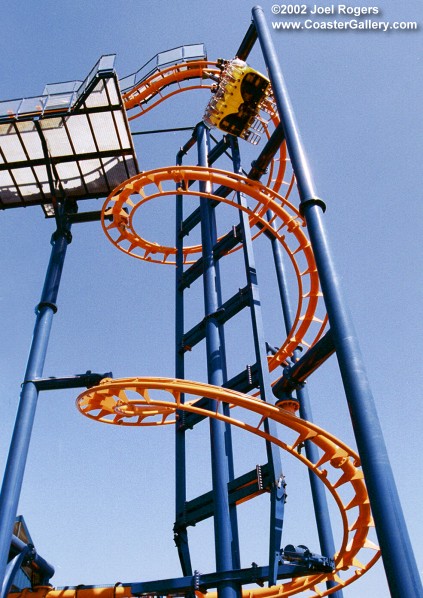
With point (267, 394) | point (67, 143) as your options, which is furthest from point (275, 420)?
point (67, 143)

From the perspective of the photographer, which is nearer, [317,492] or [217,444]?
[217,444]

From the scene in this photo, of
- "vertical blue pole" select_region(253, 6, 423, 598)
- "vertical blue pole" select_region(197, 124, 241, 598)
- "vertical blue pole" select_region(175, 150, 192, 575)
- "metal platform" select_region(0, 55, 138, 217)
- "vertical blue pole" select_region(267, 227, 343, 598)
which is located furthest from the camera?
"metal platform" select_region(0, 55, 138, 217)

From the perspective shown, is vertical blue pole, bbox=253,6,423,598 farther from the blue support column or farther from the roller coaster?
the blue support column

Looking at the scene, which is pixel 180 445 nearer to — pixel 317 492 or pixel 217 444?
pixel 217 444

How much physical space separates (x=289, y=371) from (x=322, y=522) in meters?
3.63

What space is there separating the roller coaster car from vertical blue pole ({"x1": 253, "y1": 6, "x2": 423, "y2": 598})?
6.71m

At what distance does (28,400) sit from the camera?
955cm

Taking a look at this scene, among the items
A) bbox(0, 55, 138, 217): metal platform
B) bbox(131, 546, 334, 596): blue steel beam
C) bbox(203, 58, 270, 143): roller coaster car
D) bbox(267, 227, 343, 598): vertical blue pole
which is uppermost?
bbox(203, 58, 270, 143): roller coaster car

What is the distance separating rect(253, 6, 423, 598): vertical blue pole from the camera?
3949 mm

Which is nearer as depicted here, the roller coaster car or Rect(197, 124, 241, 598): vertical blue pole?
Rect(197, 124, 241, 598): vertical blue pole

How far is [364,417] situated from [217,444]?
5194mm

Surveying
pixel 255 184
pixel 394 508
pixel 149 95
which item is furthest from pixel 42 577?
pixel 149 95

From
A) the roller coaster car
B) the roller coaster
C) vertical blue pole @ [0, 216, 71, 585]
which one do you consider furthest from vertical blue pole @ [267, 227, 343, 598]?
vertical blue pole @ [0, 216, 71, 585]

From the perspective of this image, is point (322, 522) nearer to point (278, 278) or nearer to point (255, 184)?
point (278, 278)
